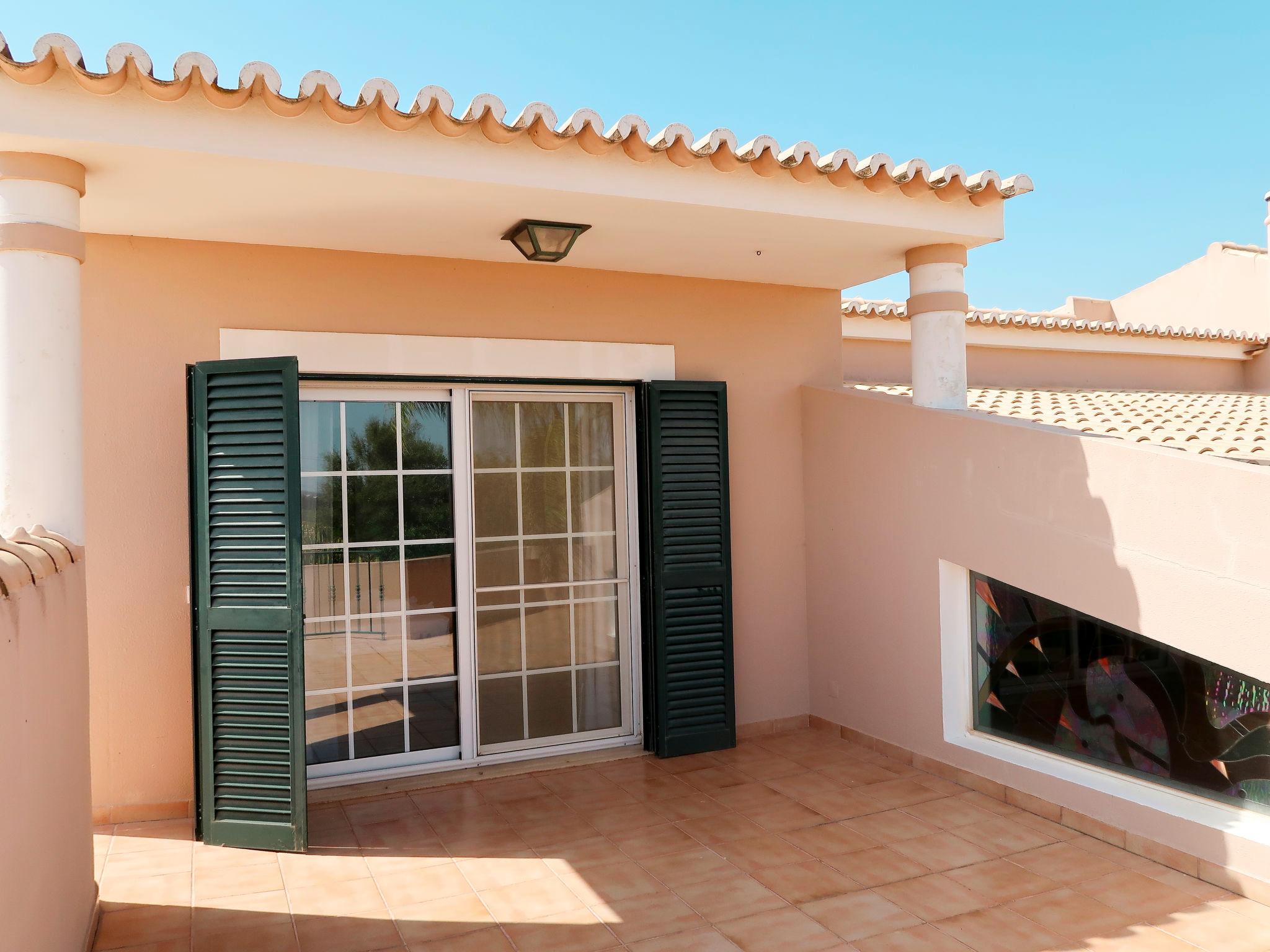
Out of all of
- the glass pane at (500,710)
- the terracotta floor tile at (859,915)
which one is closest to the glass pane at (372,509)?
the glass pane at (500,710)

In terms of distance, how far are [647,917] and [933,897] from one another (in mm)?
1345

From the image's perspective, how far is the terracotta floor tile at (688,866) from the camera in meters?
4.77

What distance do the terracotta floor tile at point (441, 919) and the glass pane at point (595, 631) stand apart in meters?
2.39

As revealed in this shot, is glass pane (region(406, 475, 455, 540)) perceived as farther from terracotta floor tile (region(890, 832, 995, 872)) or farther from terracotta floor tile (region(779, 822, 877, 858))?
terracotta floor tile (region(890, 832, 995, 872))

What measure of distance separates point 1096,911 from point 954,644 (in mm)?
2078

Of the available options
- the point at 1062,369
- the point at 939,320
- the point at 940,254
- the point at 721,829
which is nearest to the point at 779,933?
the point at 721,829

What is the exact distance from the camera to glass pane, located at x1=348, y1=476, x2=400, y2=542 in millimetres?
6141

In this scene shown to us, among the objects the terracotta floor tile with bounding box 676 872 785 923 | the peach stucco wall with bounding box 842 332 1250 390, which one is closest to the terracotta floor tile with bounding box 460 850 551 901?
the terracotta floor tile with bounding box 676 872 785 923

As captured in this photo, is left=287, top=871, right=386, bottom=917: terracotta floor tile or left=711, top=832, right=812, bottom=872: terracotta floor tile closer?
left=287, top=871, right=386, bottom=917: terracotta floor tile

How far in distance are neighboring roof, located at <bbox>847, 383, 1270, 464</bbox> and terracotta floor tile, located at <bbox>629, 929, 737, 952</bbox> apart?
326 cm

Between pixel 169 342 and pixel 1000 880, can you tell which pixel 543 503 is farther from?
pixel 1000 880

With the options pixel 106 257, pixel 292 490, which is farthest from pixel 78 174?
pixel 292 490

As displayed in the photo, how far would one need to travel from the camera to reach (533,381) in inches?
258

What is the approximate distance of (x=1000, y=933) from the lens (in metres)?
4.14
